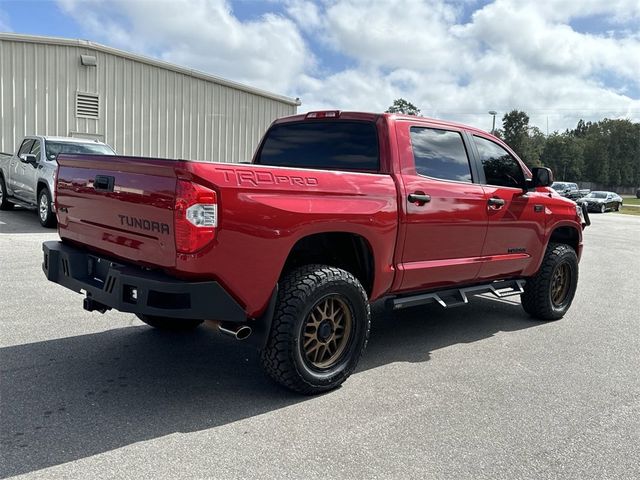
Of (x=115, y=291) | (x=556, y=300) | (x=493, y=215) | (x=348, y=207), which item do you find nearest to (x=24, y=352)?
(x=115, y=291)

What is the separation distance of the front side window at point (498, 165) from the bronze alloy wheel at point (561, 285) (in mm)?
1303

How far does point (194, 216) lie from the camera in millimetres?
3166

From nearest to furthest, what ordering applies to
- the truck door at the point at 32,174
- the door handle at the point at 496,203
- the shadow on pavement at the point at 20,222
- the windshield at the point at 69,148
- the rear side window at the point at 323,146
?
the rear side window at the point at 323,146 < the door handle at the point at 496,203 < the shadow on pavement at the point at 20,222 < the truck door at the point at 32,174 < the windshield at the point at 69,148

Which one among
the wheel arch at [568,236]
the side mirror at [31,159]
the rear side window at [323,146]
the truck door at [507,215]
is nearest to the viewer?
the rear side window at [323,146]

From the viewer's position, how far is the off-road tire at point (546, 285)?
19.8 ft

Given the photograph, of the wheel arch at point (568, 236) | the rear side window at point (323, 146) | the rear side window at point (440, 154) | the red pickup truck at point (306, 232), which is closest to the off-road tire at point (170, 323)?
the red pickup truck at point (306, 232)

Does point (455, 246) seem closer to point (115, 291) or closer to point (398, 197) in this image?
point (398, 197)

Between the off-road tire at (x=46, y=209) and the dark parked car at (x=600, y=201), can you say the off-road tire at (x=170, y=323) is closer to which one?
the off-road tire at (x=46, y=209)

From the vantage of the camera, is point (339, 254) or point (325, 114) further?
point (325, 114)

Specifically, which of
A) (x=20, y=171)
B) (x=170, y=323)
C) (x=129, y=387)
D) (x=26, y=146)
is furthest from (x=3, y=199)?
(x=129, y=387)

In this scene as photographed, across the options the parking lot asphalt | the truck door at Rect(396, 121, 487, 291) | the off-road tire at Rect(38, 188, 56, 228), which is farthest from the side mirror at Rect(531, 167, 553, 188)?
the off-road tire at Rect(38, 188, 56, 228)

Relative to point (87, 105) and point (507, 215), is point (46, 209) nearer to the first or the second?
point (87, 105)

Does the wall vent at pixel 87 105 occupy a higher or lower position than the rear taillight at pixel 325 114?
higher

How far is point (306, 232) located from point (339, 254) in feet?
2.35
